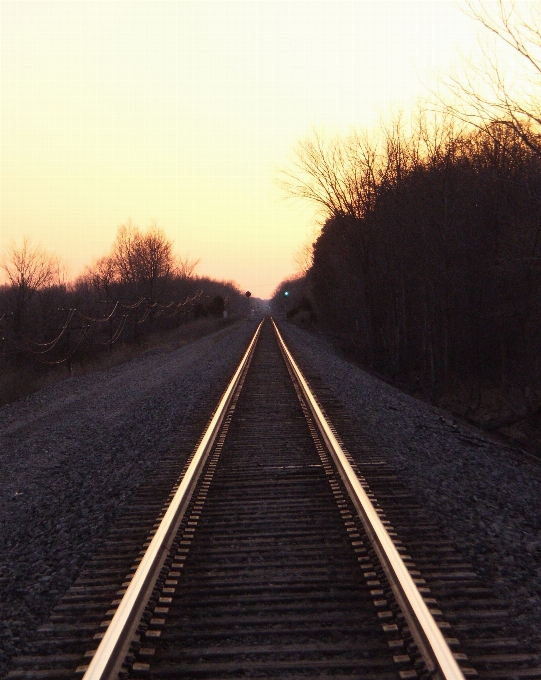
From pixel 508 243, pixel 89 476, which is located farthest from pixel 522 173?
pixel 89 476

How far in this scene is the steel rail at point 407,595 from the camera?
10.1 feet

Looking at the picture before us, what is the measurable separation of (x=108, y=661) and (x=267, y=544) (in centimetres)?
204

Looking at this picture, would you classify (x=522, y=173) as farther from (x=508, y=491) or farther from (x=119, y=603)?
(x=119, y=603)

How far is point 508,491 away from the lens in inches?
271

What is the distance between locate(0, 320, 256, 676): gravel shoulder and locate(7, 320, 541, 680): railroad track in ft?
0.82

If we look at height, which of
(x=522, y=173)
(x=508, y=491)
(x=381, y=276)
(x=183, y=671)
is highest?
(x=522, y=173)

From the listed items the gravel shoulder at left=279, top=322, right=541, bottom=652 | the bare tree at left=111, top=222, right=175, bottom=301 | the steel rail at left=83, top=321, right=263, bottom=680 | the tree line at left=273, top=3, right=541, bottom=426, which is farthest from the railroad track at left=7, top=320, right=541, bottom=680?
the bare tree at left=111, top=222, right=175, bottom=301

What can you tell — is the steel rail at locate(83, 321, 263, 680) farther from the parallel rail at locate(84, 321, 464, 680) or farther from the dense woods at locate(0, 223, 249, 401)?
the dense woods at locate(0, 223, 249, 401)

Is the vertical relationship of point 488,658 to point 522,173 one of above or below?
below

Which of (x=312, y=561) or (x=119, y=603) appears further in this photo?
(x=312, y=561)

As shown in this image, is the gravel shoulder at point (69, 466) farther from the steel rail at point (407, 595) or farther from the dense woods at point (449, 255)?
the dense woods at point (449, 255)

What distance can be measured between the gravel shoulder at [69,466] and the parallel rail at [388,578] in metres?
0.61

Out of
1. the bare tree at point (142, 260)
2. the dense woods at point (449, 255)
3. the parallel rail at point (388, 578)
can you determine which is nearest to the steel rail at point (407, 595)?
the parallel rail at point (388, 578)

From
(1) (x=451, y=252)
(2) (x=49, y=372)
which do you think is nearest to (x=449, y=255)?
(1) (x=451, y=252)
